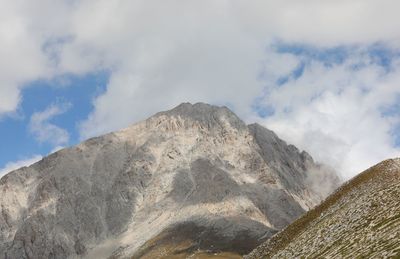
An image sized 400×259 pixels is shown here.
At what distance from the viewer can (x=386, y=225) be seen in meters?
48.3

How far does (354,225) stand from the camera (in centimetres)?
5494

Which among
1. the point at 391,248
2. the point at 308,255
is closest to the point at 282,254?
the point at 308,255

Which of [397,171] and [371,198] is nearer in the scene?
[371,198]

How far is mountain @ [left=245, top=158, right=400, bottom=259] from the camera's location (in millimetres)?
46125

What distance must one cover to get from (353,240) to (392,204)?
6.16m

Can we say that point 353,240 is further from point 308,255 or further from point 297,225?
point 297,225

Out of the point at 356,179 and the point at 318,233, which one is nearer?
the point at 318,233

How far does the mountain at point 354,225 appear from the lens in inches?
1816

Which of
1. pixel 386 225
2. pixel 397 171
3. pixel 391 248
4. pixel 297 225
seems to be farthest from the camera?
pixel 297 225

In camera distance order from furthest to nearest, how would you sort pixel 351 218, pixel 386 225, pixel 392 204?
pixel 351 218
pixel 392 204
pixel 386 225

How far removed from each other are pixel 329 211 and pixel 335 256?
21.0 m

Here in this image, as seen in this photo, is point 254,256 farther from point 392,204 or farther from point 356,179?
point 392,204

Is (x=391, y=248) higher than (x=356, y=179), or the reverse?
(x=356, y=179)

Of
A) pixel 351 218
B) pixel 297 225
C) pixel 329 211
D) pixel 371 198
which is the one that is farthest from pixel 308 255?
pixel 297 225
